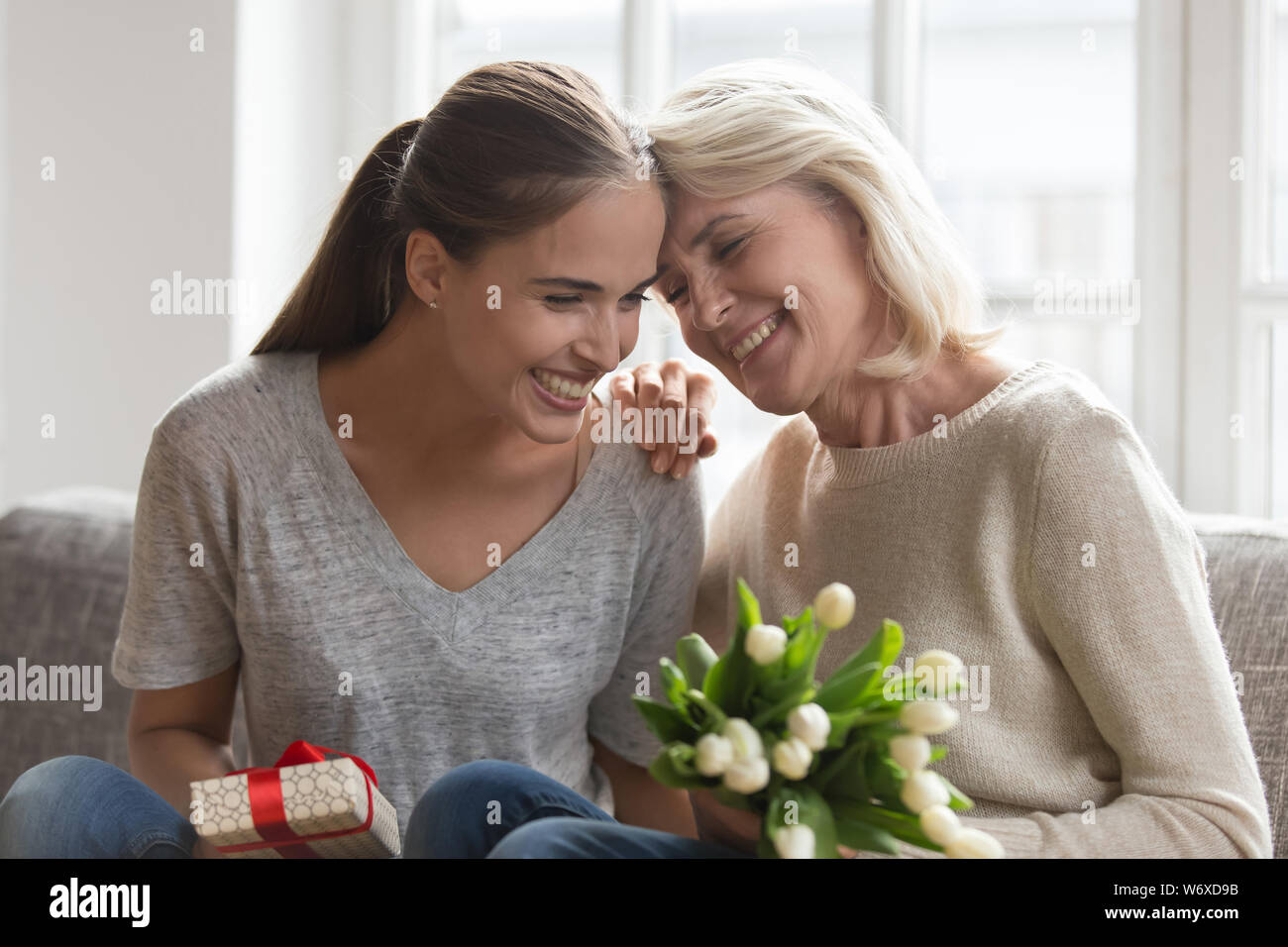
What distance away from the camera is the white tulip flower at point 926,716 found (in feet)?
2.64

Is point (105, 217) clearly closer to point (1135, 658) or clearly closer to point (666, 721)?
point (666, 721)

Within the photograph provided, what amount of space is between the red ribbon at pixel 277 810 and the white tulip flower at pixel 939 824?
0.50m

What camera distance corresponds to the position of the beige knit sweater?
108 centimetres

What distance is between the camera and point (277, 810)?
1.03 m

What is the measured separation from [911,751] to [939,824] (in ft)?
0.17

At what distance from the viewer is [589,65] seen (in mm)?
2557

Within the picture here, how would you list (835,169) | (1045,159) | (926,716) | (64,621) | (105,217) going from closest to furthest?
(926,716), (835,169), (64,621), (1045,159), (105,217)

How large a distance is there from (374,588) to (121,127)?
158 centimetres

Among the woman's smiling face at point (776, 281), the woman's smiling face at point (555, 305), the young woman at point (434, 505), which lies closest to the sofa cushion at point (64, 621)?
the young woman at point (434, 505)

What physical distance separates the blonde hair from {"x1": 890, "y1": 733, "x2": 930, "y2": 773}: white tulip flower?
1.77ft

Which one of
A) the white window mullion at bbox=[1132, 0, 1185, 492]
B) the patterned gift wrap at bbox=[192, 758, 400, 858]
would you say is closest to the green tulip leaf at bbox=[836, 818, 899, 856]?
the patterned gift wrap at bbox=[192, 758, 400, 858]

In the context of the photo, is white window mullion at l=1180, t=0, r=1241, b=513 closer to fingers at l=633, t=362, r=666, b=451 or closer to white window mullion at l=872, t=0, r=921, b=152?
white window mullion at l=872, t=0, r=921, b=152

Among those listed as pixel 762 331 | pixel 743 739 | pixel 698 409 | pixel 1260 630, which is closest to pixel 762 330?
pixel 762 331
